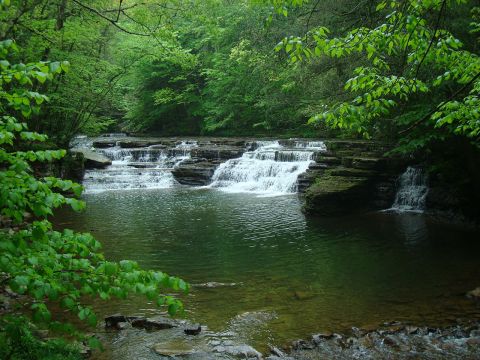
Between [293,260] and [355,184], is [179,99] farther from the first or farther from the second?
[293,260]

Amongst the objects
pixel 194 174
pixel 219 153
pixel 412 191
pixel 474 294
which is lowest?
pixel 474 294

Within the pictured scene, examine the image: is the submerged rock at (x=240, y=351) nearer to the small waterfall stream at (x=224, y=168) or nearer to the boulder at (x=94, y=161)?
the small waterfall stream at (x=224, y=168)

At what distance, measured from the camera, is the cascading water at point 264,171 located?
17641mm

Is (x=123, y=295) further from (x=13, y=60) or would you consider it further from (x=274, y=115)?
(x=274, y=115)

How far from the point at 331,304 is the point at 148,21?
785cm

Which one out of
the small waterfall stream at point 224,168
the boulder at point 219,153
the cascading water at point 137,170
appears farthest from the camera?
the boulder at point 219,153

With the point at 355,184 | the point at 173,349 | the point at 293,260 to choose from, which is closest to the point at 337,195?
the point at 355,184

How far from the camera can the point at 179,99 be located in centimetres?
3155

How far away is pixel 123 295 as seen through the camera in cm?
294

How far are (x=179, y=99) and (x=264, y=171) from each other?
15.0 meters

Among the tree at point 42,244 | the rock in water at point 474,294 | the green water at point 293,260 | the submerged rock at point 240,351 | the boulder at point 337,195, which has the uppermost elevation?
the tree at point 42,244

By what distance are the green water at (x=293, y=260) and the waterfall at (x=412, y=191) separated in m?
1.09

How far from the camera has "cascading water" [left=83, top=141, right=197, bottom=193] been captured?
1917 centimetres

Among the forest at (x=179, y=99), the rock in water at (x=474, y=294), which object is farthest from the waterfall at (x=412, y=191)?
the rock in water at (x=474, y=294)
